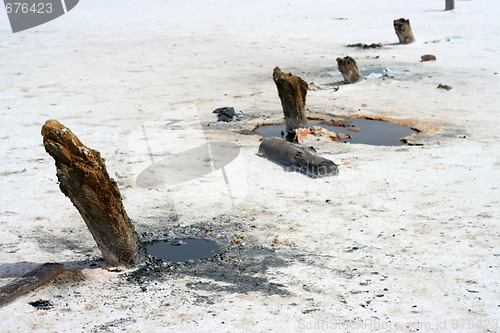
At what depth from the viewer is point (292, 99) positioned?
1031 cm

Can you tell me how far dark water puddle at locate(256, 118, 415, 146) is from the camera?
33.1 ft

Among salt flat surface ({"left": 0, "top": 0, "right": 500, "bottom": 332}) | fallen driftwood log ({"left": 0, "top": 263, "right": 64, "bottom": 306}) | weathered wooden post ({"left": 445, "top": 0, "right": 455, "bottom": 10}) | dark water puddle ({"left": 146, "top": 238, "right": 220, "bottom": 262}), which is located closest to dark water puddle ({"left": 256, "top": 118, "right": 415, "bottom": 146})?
salt flat surface ({"left": 0, "top": 0, "right": 500, "bottom": 332})

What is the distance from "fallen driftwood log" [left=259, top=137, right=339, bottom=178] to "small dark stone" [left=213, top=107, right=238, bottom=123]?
6.59ft

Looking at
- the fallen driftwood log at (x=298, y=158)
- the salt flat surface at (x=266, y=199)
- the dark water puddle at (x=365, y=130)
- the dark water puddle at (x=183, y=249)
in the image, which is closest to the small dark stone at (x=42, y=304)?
the salt flat surface at (x=266, y=199)

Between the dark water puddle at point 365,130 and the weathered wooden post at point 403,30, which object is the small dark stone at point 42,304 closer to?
the dark water puddle at point 365,130

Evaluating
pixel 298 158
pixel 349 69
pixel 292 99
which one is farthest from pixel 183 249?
pixel 349 69

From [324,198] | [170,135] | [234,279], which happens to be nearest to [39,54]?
[170,135]

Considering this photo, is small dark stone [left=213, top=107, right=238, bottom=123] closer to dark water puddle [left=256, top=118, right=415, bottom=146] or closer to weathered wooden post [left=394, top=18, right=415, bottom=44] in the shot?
dark water puddle [left=256, top=118, right=415, bottom=146]

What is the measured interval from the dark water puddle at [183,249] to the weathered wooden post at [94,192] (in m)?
0.36

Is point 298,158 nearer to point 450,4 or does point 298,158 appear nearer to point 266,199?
point 266,199

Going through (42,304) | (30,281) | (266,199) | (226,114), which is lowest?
(266,199)

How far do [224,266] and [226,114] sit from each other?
19.2ft

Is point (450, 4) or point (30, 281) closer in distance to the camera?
point (30, 281)

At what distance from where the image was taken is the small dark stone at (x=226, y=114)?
37.2 ft
